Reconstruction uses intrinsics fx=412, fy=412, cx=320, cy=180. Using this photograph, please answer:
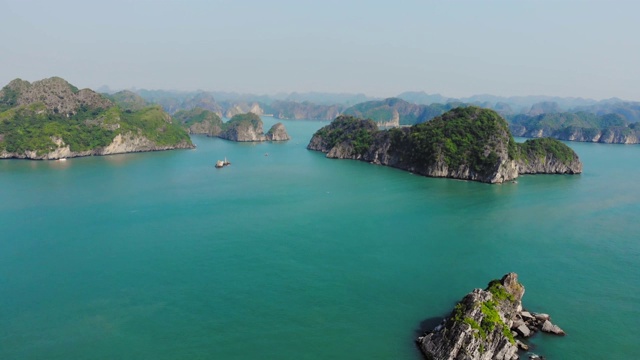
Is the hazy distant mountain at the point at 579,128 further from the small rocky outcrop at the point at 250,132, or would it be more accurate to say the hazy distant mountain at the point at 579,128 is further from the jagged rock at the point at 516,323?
the jagged rock at the point at 516,323

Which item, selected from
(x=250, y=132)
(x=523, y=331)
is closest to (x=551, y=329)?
(x=523, y=331)

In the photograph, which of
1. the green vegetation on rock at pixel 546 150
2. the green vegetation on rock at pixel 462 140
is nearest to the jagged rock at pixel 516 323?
the green vegetation on rock at pixel 462 140

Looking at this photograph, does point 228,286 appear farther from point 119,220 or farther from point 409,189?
point 409,189

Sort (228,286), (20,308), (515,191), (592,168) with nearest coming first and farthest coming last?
(20,308) < (228,286) < (515,191) < (592,168)

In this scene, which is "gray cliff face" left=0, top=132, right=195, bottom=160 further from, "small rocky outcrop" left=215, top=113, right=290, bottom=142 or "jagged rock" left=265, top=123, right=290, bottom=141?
"jagged rock" left=265, top=123, right=290, bottom=141

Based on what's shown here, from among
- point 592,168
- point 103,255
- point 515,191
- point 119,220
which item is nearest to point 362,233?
point 103,255
